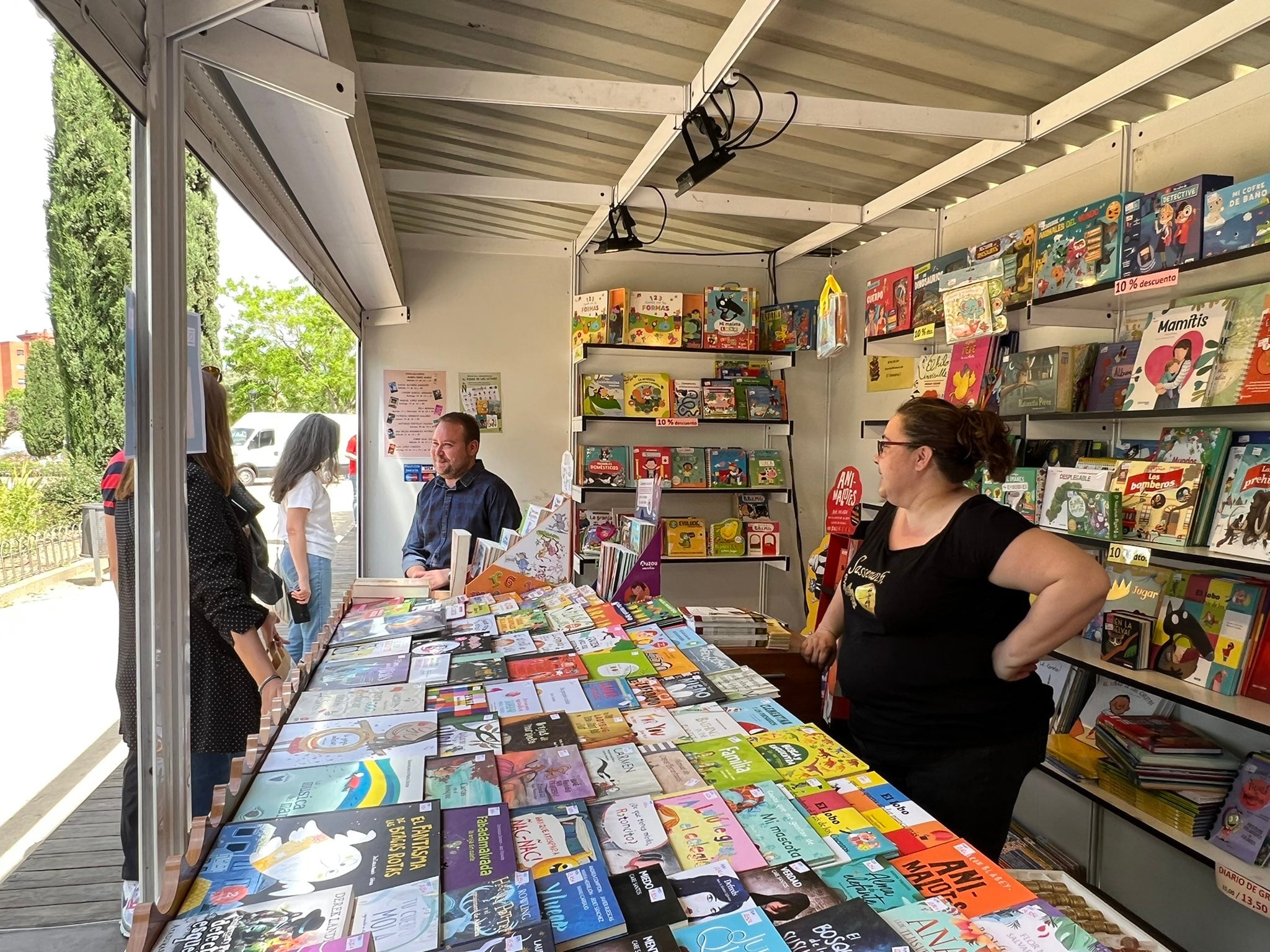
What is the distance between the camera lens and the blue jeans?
368 centimetres

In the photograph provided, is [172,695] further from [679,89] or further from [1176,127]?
[1176,127]

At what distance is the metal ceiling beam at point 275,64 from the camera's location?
1.30 meters

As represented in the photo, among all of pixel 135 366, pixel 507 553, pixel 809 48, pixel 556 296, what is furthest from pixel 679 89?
pixel 556 296

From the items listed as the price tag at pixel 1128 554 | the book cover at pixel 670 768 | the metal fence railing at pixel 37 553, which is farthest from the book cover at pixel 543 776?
the price tag at pixel 1128 554

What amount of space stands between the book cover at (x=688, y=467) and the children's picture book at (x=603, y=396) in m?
0.46

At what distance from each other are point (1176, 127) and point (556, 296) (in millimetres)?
3428

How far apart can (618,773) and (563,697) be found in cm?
39

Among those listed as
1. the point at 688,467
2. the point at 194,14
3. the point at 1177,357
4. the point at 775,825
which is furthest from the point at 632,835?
the point at 688,467

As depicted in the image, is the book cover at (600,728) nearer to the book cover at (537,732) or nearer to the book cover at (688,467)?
the book cover at (537,732)

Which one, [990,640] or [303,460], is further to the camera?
[303,460]

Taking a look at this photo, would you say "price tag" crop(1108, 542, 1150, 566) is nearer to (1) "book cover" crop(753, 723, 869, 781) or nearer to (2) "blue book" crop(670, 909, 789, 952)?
(1) "book cover" crop(753, 723, 869, 781)

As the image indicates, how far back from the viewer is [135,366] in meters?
1.09

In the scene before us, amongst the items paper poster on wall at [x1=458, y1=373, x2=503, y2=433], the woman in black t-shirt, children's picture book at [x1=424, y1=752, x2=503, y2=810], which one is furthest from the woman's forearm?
paper poster on wall at [x1=458, y1=373, x2=503, y2=433]

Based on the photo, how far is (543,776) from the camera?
135cm
